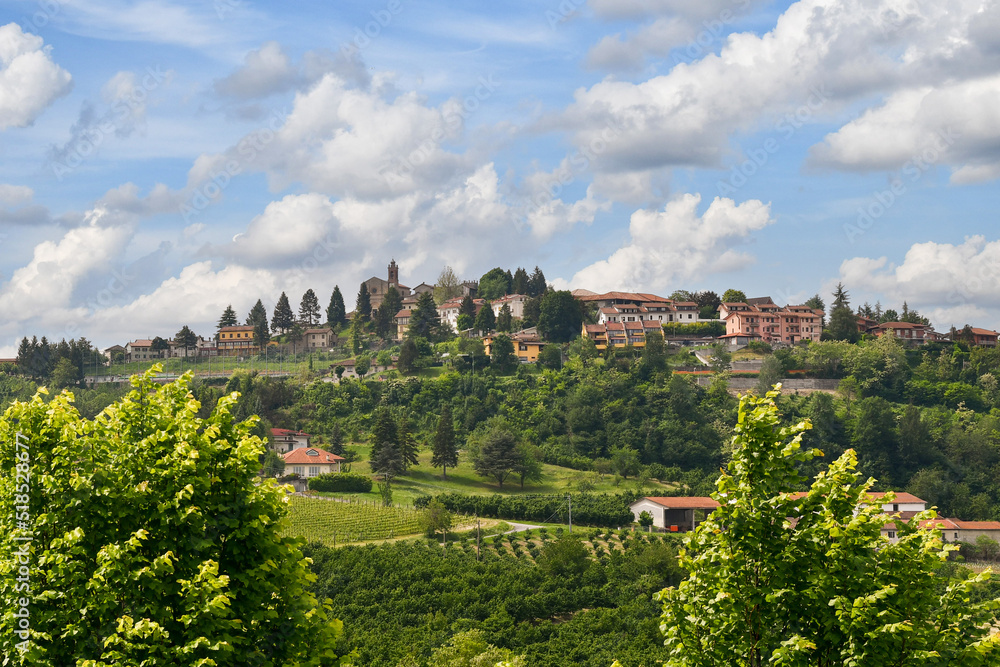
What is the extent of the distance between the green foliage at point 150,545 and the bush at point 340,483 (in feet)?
169

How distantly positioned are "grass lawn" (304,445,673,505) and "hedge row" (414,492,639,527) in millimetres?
4090

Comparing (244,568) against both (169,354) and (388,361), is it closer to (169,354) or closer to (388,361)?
(388,361)

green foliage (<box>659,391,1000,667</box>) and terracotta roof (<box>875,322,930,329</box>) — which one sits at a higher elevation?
terracotta roof (<box>875,322,930,329</box>)

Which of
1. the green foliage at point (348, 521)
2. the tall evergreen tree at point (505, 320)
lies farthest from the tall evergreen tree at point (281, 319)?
the green foliage at point (348, 521)

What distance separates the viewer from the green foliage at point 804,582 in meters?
7.34

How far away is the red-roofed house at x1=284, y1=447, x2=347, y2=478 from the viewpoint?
203ft

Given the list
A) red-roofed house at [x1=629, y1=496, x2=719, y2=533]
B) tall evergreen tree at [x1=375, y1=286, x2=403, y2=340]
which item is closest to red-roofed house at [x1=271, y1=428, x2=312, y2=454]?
red-roofed house at [x1=629, y1=496, x2=719, y2=533]

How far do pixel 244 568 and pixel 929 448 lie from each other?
72693mm

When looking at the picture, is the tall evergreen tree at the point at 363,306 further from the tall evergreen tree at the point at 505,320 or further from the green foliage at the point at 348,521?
the green foliage at the point at 348,521

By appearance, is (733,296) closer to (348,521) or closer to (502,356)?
(502,356)

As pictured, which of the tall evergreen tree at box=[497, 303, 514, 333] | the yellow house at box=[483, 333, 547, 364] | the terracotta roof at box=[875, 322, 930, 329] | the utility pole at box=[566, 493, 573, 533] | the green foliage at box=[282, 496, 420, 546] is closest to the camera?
the green foliage at box=[282, 496, 420, 546]

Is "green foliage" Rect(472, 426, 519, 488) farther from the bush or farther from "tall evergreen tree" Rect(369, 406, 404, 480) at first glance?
the bush

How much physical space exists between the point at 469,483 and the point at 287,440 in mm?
16617

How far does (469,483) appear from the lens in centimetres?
6334
